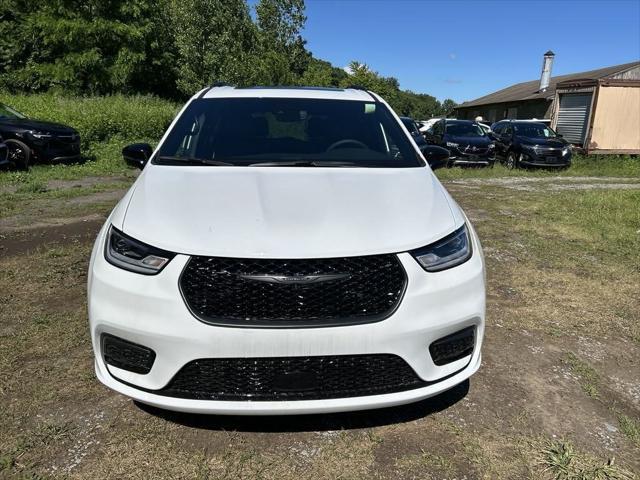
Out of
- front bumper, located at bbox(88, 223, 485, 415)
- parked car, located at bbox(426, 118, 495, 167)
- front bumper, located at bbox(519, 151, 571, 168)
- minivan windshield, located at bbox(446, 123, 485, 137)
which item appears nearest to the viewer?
front bumper, located at bbox(88, 223, 485, 415)

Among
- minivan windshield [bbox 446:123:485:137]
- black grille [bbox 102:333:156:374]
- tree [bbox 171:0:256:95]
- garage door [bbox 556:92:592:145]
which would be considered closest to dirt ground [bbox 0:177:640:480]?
black grille [bbox 102:333:156:374]

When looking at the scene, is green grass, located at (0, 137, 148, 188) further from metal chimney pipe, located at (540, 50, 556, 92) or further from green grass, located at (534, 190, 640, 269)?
metal chimney pipe, located at (540, 50, 556, 92)

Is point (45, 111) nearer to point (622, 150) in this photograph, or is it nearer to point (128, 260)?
point (128, 260)

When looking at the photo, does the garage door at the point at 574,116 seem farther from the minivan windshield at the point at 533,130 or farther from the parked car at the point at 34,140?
the parked car at the point at 34,140

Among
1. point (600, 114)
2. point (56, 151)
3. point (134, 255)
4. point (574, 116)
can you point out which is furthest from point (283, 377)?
point (574, 116)

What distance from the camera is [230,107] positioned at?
136 inches

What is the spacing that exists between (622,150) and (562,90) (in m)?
2.98

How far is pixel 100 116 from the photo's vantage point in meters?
15.0

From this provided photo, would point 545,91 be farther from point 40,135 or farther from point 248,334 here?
point 248,334

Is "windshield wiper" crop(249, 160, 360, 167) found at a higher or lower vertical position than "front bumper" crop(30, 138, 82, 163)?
higher

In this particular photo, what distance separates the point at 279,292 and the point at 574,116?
17.9 meters

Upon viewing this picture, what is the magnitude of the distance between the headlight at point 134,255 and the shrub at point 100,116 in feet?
46.1

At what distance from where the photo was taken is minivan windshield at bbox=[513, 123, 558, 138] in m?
15.2

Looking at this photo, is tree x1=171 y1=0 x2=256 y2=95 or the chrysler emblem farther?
tree x1=171 y1=0 x2=256 y2=95
